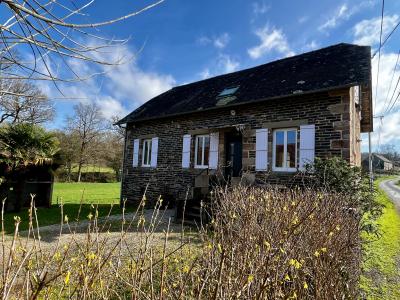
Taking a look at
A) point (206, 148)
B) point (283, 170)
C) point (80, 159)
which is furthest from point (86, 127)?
point (283, 170)

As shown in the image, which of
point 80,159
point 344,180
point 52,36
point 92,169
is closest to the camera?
point 52,36

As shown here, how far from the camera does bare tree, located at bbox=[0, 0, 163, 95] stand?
1.78m

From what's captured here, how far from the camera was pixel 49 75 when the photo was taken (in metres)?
2.04

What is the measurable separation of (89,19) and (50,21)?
31 cm

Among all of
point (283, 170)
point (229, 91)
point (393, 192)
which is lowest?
point (393, 192)

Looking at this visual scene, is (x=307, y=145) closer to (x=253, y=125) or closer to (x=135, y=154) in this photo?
(x=253, y=125)

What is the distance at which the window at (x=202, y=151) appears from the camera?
12.3 metres

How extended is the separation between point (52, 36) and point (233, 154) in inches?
395

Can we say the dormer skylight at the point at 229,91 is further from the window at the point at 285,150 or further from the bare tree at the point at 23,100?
the bare tree at the point at 23,100

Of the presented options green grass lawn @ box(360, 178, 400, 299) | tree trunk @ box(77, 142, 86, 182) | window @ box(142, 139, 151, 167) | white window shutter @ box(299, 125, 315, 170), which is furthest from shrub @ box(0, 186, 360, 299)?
tree trunk @ box(77, 142, 86, 182)

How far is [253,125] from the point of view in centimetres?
1064

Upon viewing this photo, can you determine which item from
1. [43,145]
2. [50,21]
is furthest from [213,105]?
[50,21]

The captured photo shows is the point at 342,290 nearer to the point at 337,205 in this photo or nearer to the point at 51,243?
the point at 337,205

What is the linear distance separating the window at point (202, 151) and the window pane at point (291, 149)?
3636 millimetres
